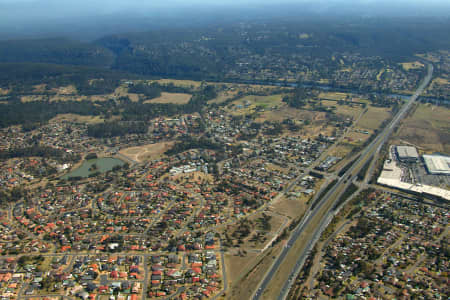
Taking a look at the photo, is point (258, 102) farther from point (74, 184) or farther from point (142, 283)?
point (142, 283)

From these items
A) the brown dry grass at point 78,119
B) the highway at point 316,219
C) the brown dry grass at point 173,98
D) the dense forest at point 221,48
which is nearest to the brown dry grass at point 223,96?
the brown dry grass at point 173,98

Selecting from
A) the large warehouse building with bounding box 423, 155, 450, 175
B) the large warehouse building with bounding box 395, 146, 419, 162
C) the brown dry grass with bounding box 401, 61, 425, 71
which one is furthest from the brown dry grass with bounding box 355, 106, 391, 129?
the brown dry grass with bounding box 401, 61, 425, 71

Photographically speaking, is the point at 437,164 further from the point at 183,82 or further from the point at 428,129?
the point at 183,82

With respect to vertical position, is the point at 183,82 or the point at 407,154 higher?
the point at 183,82

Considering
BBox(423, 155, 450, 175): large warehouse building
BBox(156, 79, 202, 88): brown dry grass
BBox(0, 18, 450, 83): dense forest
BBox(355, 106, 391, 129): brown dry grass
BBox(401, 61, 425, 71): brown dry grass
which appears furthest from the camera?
BBox(0, 18, 450, 83): dense forest

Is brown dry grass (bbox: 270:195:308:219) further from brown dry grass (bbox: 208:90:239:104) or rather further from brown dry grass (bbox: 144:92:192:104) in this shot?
brown dry grass (bbox: 144:92:192:104)

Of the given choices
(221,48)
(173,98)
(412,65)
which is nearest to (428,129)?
(173,98)

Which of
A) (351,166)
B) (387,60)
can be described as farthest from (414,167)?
(387,60)
